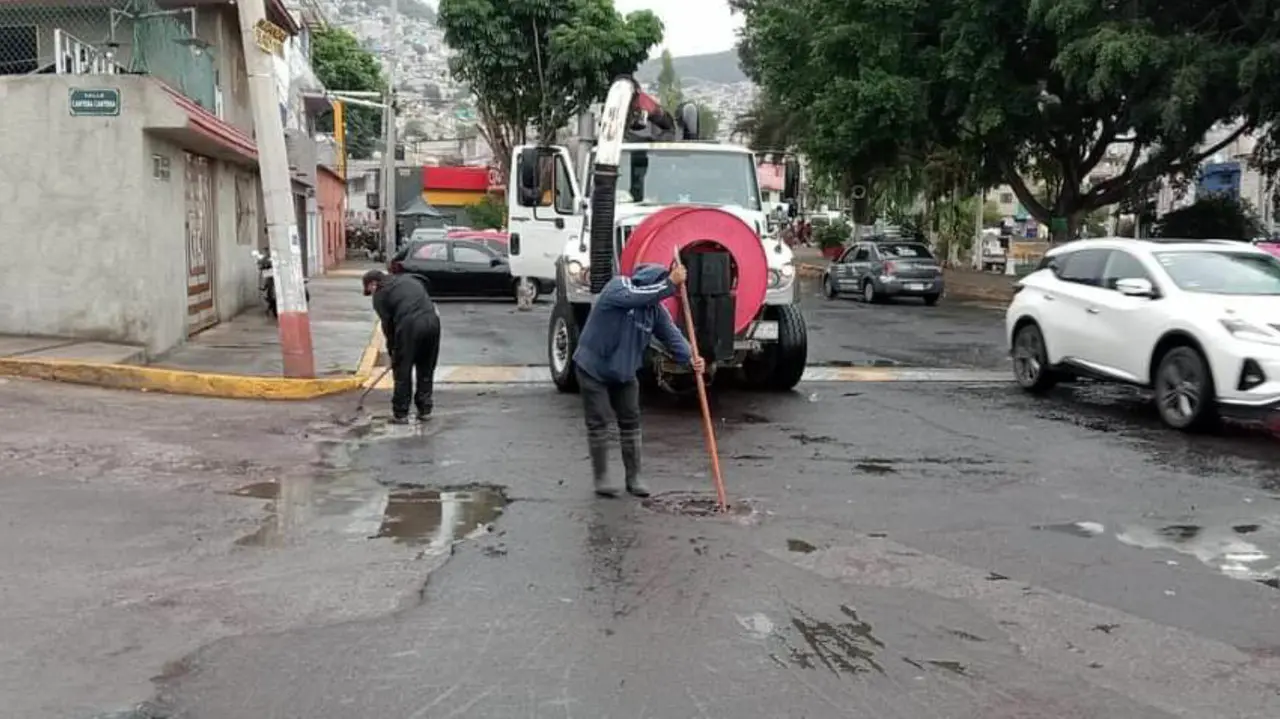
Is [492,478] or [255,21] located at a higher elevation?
[255,21]

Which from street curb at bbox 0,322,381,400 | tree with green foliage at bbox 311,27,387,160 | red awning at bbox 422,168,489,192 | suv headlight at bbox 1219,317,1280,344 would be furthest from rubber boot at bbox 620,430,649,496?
red awning at bbox 422,168,489,192

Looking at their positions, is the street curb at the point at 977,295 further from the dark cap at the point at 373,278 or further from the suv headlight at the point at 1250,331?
the dark cap at the point at 373,278

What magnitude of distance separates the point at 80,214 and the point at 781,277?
7.73 m

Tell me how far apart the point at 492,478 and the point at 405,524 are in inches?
55.1

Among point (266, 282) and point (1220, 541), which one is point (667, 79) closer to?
point (266, 282)

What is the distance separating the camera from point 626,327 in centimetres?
798

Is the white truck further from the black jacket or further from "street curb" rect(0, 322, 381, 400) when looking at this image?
"street curb" rect(0, 322, 381, 400)

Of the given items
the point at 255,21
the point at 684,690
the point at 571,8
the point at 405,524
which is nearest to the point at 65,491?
the point at 405,524

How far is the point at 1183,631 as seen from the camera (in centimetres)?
545

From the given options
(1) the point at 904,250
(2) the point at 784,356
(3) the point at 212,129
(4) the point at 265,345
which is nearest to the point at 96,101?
(3) the point at 212,129

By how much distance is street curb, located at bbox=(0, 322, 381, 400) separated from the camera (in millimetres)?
12352

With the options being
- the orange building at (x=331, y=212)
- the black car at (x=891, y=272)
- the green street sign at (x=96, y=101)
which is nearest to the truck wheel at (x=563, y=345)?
the green street sign at (x=96, y=101)

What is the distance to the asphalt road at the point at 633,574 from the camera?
4719 millimetres

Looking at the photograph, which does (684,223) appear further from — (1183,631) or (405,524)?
(1183,631)
